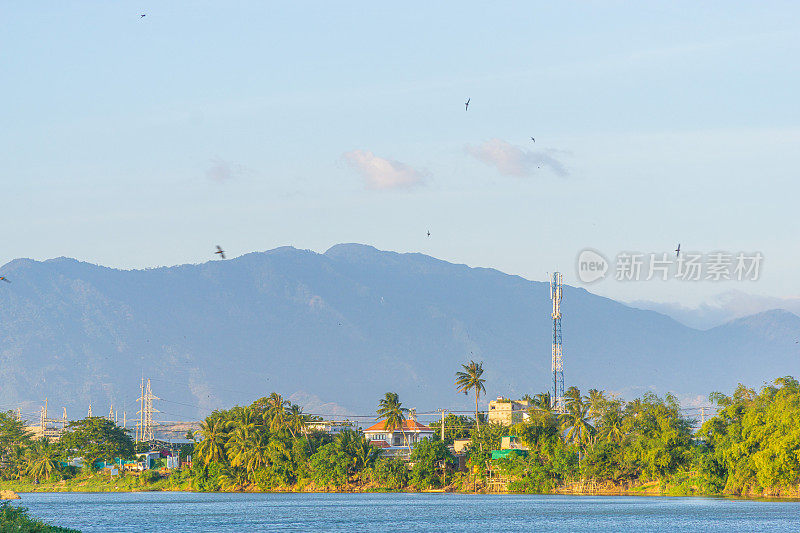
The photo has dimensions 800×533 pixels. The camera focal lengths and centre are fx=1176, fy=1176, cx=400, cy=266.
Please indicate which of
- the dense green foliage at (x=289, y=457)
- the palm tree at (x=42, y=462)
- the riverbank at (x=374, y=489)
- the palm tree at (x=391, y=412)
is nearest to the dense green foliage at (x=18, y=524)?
the riverbank at (x=374, y=489)

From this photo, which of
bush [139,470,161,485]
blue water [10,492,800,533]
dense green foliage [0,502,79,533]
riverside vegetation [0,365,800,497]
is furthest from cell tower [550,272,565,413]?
dense green foliage [0,502,79,533]

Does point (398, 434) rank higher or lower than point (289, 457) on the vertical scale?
higher

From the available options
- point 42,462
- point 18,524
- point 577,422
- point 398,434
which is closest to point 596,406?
point 577,422

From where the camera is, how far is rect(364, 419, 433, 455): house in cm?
16300

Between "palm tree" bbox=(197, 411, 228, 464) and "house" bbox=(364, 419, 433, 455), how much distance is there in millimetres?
21548

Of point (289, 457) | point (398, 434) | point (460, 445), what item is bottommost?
point (289, 457)

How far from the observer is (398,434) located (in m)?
171

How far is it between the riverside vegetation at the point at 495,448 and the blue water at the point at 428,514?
456cm

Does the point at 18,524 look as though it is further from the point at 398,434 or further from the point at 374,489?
the point at 398,434

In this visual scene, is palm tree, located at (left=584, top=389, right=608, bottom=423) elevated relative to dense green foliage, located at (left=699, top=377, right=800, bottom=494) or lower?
elevated

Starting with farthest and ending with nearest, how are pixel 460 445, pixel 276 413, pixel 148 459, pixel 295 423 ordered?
pixel 148 459 → pixel 276 413 → pixel 460 445 → pixel 295 423

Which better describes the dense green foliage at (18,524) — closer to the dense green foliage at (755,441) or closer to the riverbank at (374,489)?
the dense green foliage at (755,441)

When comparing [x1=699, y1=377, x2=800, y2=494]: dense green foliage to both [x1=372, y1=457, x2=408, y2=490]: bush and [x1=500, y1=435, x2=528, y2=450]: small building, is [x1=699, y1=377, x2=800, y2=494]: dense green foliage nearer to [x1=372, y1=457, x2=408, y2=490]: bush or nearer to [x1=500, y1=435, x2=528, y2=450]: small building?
[x1=500, y1=435, x2=528, y2=450]: small building

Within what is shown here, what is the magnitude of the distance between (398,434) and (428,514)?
263 feet
